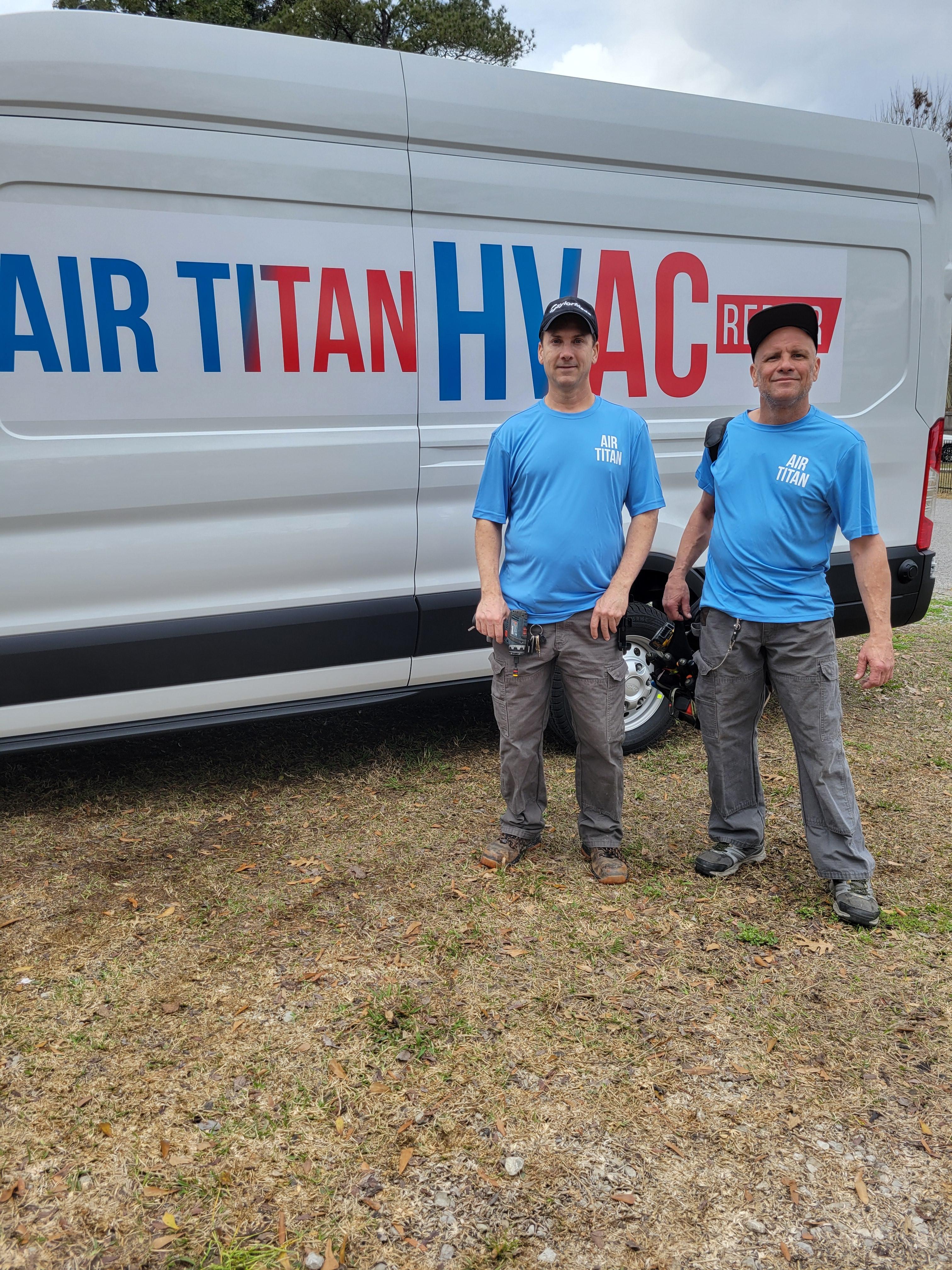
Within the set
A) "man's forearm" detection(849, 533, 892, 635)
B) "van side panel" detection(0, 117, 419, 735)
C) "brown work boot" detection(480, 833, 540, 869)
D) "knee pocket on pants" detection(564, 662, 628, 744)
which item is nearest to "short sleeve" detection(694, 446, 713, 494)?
"man's forearm" detection(849, 533, 892, 635)

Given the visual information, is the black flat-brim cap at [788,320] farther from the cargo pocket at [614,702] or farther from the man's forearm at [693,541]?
the cargo pocket at [614,702]

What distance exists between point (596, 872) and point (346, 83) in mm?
2855

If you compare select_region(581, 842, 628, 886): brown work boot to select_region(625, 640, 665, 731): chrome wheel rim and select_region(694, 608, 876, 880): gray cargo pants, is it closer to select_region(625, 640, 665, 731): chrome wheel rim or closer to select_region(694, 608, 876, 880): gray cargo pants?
select_region(694, 608, 876, 880): gray cargo pants

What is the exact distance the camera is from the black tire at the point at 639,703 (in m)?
4.20

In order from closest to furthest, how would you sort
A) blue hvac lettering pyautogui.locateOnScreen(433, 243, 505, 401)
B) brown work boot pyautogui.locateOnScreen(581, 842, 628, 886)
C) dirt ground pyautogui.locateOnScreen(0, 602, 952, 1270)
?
1. dirt ground pyautogui.locateOnScreen(0, 602, 952, 1270)
2. brown work boot pyautogui.locateOnScreen(581, 842, 628, 886)
3. blue hvac lettering pyautogui.locateOnScreen(433, 243, 505, 401)

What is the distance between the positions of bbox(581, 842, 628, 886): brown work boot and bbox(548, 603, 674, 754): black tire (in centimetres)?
98

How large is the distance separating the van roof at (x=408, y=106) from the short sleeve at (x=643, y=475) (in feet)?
4.61

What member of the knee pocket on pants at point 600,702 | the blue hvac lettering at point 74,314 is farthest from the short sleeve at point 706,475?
the blue hvac lettering at point 74,314

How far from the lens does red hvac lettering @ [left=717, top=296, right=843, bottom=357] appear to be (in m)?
4.11

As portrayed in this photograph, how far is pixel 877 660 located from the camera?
108 inches

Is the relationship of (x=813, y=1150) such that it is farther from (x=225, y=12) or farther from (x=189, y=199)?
(x=225, y=12)

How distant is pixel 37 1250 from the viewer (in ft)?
5.93

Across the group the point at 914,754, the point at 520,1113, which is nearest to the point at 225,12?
the point at 914,754

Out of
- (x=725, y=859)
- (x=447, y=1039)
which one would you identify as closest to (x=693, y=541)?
(x=725, y=859)
